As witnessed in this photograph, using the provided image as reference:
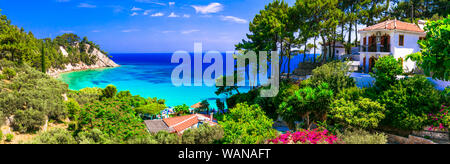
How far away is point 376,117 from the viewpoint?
12.5 m

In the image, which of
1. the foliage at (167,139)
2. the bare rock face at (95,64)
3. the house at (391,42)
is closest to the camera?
the foliage at (167,139)

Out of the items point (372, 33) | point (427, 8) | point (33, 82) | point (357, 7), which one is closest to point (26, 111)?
point (33, 82)

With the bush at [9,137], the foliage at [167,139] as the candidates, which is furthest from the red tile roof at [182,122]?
the bush at [9,137]

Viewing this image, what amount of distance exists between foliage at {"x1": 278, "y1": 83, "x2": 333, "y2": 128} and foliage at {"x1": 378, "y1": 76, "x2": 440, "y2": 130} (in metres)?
2.79

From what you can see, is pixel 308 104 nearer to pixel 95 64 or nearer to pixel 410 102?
pixel 410 102

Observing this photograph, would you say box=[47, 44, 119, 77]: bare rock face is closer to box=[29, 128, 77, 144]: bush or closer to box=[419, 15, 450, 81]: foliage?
box=[29, 128, 77, 144]: bush

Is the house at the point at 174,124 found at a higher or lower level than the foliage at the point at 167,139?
lower

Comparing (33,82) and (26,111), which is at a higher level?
(33,82)

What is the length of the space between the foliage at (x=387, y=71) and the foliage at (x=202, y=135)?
385 inches

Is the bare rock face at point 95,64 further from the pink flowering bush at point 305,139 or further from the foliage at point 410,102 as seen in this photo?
the foliage at point 410,102

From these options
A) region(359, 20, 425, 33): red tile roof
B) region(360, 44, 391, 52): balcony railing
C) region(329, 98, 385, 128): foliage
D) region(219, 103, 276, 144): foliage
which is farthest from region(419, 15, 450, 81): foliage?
region(360, 44, 391, 52): balcony railing

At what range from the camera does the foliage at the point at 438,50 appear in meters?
9.45
